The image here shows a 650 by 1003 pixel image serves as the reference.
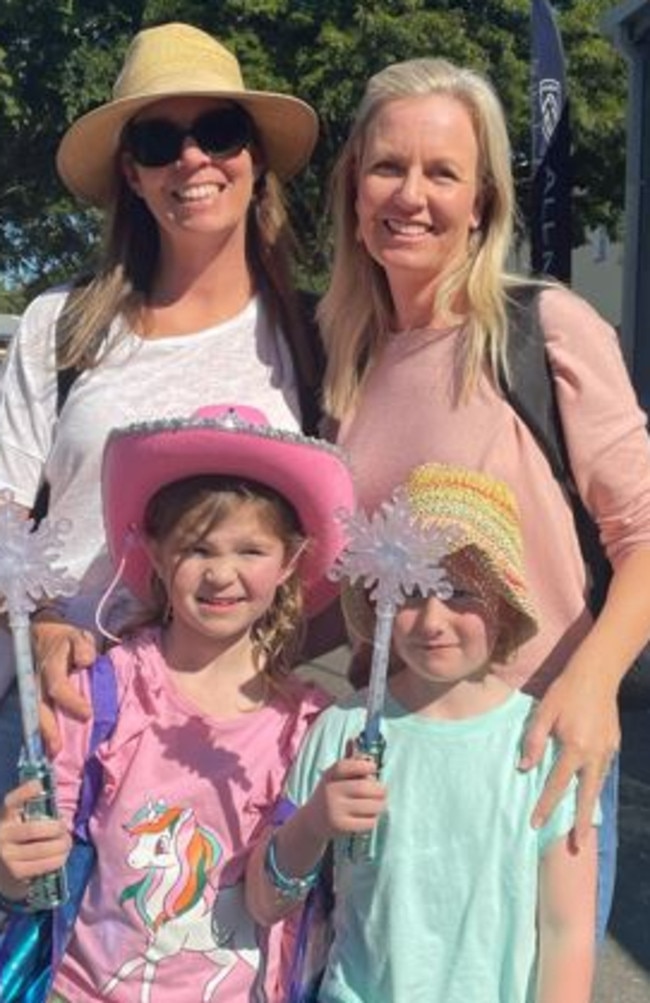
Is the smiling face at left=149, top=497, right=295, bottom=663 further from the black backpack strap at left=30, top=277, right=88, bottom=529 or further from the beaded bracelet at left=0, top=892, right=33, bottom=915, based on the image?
the beaded bracelet at left=0, top=892, right=33, bottom=915

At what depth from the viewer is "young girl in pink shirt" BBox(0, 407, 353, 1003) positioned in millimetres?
2160

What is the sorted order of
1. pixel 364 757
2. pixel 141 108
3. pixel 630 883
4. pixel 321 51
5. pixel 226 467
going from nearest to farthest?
pixel 364 757, pixel 226 467, pixel 141 108, pixel 630 883, pixel 321 51

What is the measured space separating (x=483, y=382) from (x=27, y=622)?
0.76 meters

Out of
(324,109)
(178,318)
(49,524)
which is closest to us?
(49,524)

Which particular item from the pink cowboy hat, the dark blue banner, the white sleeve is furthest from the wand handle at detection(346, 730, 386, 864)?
the dark blue banner

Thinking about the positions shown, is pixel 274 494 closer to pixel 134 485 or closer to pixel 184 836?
pixel 134 485

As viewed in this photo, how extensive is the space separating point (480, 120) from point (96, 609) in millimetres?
1007

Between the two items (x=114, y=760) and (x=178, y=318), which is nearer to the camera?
(x=114, y=760)

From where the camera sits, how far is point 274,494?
230 centimetres

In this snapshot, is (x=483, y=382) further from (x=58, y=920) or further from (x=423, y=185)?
(x=58, y=920)

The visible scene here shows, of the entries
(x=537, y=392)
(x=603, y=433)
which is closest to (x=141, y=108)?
(x=537, y=392)

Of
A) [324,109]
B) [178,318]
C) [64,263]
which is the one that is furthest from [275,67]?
[178,318]

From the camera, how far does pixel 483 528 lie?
6.83 ft

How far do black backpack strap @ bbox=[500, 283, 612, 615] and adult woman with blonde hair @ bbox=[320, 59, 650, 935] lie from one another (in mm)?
10
